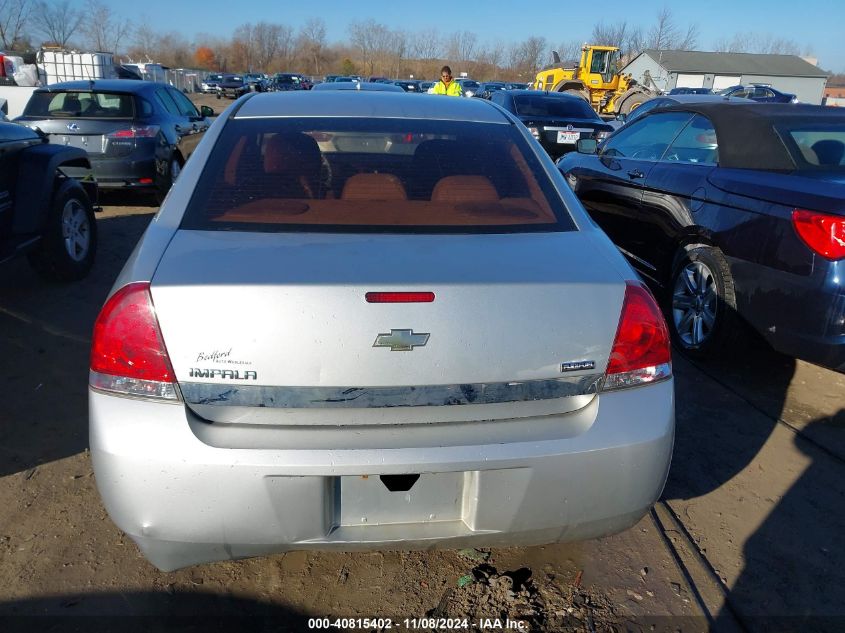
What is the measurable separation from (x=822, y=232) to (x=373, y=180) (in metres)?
2.29

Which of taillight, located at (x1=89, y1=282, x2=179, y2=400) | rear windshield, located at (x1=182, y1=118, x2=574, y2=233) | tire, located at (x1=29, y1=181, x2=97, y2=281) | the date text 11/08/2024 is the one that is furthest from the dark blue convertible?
tire, located at (x1=29, y1=181, x2=97, y2=281)

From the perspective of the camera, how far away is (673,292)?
4.62 metres

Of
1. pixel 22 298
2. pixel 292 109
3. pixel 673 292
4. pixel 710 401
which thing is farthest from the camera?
pixel 22 298

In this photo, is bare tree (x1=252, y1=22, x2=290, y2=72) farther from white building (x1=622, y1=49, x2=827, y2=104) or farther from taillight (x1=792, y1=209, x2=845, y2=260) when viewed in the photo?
taillight (x1=792, y1=209, x2=845, y2=260)

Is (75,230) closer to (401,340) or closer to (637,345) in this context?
(401,340)

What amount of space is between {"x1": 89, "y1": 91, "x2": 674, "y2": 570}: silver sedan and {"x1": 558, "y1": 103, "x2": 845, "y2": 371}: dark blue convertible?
178cm

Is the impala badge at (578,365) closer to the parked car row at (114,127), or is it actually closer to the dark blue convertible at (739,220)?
the dark blue convertible at (739,220)

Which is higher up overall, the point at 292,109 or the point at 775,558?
the point at 292,109

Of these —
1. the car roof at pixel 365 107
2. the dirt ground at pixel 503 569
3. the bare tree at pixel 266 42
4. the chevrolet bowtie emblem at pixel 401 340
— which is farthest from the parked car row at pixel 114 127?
the bare tree at pixel 266 42

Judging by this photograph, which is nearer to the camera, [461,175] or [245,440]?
[245,440]

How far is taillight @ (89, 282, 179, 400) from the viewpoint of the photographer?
1.84 metres

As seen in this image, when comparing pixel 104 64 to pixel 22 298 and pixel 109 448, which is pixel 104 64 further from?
pixel 109 448

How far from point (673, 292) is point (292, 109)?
116 inches

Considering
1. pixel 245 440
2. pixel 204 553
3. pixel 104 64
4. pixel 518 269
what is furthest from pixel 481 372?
pixel 104 64
